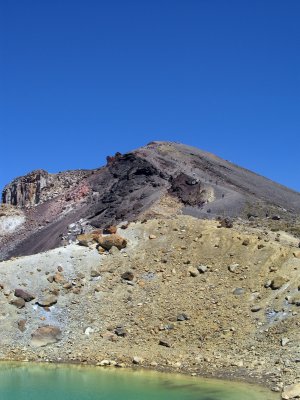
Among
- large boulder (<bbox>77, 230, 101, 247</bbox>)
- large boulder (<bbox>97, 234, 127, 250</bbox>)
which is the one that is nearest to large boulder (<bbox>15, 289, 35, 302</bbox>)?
large boulder (<bbox>77, 230, 101, 247</bbox>)

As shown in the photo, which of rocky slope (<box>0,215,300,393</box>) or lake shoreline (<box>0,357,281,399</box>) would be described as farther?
rocky slope (<box>0,215,300,393</box>)

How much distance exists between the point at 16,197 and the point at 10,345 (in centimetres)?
5249

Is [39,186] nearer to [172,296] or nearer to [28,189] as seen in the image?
[28,189]

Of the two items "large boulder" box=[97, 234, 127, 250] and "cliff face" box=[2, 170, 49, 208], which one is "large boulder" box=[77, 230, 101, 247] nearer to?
"large boulder" box=[97, 234, 127, 250]

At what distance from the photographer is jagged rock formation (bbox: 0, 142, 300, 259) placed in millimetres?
46969

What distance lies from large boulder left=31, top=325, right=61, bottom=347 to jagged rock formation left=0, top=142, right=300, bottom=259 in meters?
15.3

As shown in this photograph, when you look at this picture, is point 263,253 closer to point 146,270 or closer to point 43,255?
point 146,270

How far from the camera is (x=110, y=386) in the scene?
2317cm

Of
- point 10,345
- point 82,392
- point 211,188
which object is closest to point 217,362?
point 82,392

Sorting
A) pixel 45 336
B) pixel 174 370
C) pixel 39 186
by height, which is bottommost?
pixel 174 370

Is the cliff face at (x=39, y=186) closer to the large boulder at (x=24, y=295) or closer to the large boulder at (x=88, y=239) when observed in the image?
the large boulder at (x=88, y=239)

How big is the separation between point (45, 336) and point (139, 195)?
81.4 ft

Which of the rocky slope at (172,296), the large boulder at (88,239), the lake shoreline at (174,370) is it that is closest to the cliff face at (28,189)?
the rocky slope at (172,296)

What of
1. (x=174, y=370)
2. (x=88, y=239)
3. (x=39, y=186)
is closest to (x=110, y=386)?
(x=174, y=370)
